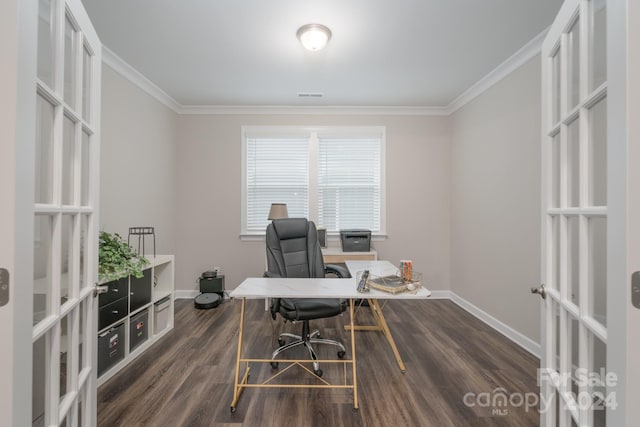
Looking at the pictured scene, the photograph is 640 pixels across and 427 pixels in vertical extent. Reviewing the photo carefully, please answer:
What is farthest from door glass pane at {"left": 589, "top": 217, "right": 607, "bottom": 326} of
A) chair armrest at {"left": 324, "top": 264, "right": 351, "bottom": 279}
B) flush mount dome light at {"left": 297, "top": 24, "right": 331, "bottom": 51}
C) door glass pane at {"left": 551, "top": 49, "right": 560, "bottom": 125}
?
flush mount dome light at {"left": 297, "top": 24, "right": 331, "bottom": 51}

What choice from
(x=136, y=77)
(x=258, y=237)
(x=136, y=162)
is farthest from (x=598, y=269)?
(x=136, y=77)

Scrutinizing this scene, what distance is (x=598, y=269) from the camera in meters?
0.84

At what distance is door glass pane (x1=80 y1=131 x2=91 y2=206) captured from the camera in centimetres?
117

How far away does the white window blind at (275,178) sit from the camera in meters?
4.08

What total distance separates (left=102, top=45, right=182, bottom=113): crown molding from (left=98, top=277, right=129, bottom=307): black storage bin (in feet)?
6.83

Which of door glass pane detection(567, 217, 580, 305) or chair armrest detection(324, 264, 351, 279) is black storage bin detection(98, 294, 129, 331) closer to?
chair armrest detection(324, 264, 351, 279)

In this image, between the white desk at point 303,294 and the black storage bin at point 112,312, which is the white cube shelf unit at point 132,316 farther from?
the white desk at point 303,294

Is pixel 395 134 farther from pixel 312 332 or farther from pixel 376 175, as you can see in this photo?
pixel 312 332

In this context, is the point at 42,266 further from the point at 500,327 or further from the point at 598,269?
the point at 500,327

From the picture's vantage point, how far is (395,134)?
4000 mm

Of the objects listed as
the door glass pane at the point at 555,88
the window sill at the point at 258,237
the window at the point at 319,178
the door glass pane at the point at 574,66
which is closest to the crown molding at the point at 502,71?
the window at the point at 319,178

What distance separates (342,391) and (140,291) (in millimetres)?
1930

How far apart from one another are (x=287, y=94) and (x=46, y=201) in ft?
10.1

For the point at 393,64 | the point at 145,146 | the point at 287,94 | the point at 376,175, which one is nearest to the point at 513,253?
the point at 376,175
